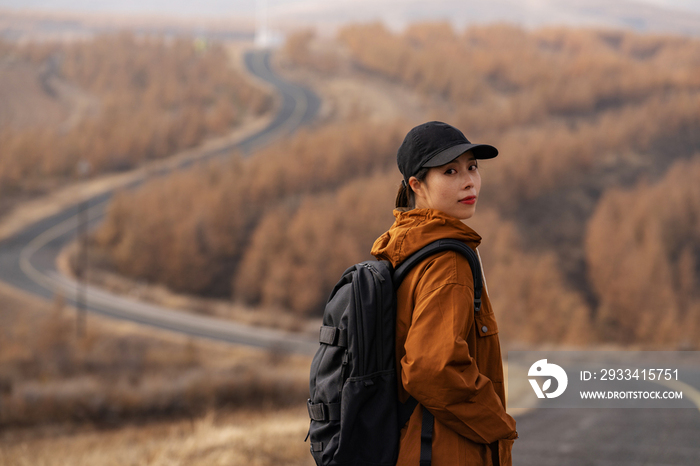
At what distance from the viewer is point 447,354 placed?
5.97ft

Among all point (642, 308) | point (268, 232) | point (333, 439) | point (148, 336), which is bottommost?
point (333, 439)

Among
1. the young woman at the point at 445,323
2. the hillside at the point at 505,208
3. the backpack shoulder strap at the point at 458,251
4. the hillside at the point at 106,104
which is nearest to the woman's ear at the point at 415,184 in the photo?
the young woman at the point at 445,323

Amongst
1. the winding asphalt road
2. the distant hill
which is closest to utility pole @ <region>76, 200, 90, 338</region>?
the winding asphalt road

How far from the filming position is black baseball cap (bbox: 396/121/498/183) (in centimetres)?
204

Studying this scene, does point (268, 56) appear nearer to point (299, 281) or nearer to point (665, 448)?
point (299, 281)

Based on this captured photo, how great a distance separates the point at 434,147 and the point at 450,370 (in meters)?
0.71

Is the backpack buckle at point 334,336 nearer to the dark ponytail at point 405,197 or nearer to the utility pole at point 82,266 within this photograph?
the dark ponytail at point 405,197

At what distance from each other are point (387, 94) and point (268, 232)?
3872cm

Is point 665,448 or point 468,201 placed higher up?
point 468,201

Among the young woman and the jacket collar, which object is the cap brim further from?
the jacket collar

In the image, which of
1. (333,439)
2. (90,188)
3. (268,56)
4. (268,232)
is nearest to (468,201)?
(333,439)

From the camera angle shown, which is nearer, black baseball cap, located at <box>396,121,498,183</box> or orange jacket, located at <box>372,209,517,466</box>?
orange jacket, located at <box>372,209,517,466</box>

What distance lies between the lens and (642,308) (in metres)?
39.2

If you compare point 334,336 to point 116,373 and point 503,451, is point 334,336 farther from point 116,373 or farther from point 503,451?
point 116,373
